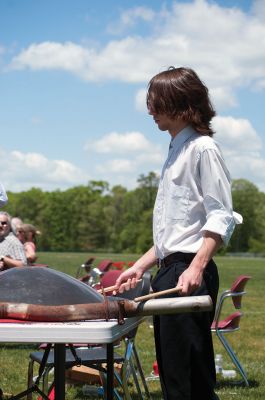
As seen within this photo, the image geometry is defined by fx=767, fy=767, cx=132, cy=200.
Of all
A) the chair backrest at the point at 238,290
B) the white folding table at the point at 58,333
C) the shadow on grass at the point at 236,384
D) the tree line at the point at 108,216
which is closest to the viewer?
the white folding table at the point at 58,333

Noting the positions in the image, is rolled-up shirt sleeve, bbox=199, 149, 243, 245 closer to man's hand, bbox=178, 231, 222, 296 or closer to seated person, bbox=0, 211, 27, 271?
man's hand, bbox=178, 231, 222, 296

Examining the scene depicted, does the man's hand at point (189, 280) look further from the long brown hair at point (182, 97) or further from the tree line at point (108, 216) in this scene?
the tree line at point (108, 216)

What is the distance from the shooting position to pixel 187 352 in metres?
3.20

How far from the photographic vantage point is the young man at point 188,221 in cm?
321

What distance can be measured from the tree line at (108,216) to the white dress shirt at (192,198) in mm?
106478

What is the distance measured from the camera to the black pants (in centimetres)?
321

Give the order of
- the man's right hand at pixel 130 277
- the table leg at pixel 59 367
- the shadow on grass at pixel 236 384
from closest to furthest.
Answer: the table leg at pixel 59 367 < the man's right hand at pixel 130 277 < the shadow on grass at pixel 236 384

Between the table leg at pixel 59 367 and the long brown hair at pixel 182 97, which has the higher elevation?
the long brown hair at pixel 182 97

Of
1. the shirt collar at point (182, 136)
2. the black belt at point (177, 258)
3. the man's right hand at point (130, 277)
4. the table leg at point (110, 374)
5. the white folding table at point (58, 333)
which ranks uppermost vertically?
the shirt collar at point (182, 136)

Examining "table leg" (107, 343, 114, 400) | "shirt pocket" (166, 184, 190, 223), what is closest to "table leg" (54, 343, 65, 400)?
"table leg" (107, 343, 114, 400)

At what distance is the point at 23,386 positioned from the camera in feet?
23.2

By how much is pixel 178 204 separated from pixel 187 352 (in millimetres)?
630

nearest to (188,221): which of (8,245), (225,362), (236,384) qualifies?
(236,384)

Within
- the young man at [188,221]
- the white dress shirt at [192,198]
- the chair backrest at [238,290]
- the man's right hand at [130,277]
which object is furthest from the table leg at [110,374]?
the chair backrest at [238,290]
